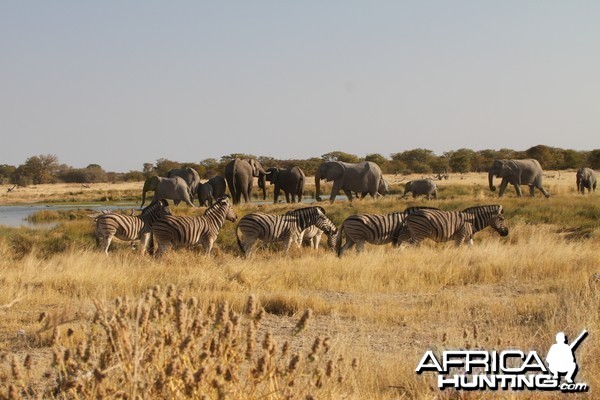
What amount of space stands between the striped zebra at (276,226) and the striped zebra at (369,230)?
915 mm

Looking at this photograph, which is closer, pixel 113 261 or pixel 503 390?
pixel 503 390

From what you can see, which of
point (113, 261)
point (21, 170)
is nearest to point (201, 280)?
point (113, 261)

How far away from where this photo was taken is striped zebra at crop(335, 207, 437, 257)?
48.8 feet

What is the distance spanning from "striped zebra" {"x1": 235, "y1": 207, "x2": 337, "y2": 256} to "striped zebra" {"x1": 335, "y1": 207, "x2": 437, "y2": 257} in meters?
0.91

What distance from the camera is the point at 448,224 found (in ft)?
50.0

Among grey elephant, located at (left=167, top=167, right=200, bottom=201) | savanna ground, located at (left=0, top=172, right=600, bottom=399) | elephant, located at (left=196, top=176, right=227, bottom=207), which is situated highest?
grey elephant, located at (left=167, top=167, right=200, bottom=201)

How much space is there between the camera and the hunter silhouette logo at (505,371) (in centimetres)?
466

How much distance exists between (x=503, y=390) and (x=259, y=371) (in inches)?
89.9

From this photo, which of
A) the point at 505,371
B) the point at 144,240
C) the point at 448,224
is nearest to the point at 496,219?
the point at 448,224

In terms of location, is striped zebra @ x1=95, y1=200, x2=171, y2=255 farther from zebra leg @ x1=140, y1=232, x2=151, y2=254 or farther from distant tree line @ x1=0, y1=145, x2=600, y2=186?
distant tree line @ x1=0, y1=145, x2=600, y2=186

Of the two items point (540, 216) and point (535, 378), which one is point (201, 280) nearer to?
point (535, 378)

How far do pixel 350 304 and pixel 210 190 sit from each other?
24.9m

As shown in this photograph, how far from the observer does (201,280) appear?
10.4m

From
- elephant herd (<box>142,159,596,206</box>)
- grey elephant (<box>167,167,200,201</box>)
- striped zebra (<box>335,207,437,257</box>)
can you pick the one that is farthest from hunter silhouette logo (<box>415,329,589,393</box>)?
grey elephant (<box>167,167,200,201</box>)
